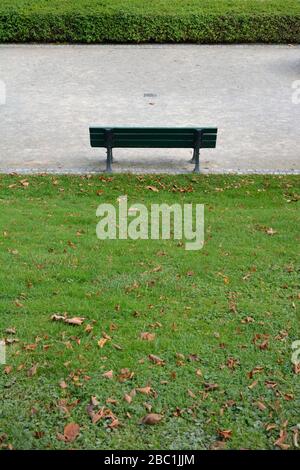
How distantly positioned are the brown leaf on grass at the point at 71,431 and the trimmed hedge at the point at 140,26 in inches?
575

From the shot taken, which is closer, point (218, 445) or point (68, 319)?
point (218, 445)

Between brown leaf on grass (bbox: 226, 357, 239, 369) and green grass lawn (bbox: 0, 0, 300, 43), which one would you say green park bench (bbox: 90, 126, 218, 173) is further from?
green grass lawn (bbox: 0, 0, 300, 43)

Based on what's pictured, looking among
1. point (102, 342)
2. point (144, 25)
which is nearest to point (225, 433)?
point (102, 342)

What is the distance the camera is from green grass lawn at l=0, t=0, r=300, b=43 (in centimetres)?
1705

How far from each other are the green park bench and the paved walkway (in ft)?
1.28

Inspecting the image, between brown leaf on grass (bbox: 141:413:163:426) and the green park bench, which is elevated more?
the green park bench

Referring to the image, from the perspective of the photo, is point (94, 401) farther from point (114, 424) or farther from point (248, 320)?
point (248, 320)

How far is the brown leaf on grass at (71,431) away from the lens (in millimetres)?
3984

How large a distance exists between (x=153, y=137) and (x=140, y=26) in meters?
9.07

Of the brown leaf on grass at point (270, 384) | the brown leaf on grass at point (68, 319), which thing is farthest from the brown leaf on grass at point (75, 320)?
the brown leaf on grass at point (270, 384)

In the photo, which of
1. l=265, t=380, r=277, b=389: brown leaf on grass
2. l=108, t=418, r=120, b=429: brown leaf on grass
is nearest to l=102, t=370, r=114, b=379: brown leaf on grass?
l=108, t=418, r=120, b=429: brown leaf on grass

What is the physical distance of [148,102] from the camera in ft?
40.9

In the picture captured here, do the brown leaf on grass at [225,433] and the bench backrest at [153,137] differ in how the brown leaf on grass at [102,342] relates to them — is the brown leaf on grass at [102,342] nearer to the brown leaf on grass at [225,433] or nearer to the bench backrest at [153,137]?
the brown leaf on grass at [225,433]
